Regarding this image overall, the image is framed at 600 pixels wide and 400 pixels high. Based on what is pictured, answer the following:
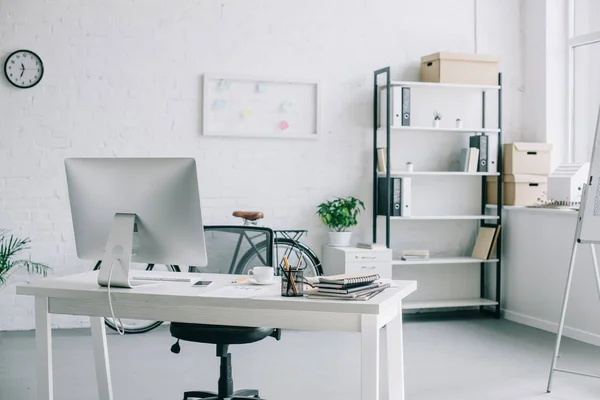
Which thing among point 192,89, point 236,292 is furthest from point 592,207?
point 192,89

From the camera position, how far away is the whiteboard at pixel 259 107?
5.12 metres

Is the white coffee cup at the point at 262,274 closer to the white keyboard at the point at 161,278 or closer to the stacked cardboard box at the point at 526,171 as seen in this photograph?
the white keyboard at the point at 161,278

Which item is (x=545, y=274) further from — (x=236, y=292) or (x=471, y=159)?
(x=236, y=292)

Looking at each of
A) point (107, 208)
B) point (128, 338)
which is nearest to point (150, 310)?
point (107, 208)

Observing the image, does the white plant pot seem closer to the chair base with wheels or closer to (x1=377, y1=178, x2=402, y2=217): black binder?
(x1=377, y1=178, x2=402, y2=217): black binder

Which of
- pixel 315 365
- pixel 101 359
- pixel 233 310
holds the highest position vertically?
pixel 233 310

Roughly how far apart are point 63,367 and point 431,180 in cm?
308

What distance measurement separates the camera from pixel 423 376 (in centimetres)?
390

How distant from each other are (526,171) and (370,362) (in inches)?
142

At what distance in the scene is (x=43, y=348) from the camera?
2.61 meters

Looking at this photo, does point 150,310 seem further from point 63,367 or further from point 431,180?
point 431,180

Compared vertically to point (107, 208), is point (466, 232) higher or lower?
lower

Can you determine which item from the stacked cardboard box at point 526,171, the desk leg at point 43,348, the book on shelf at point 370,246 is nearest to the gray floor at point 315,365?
the book on shelf at point 370,246

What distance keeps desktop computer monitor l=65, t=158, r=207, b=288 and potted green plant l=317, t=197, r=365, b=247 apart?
2647mm
